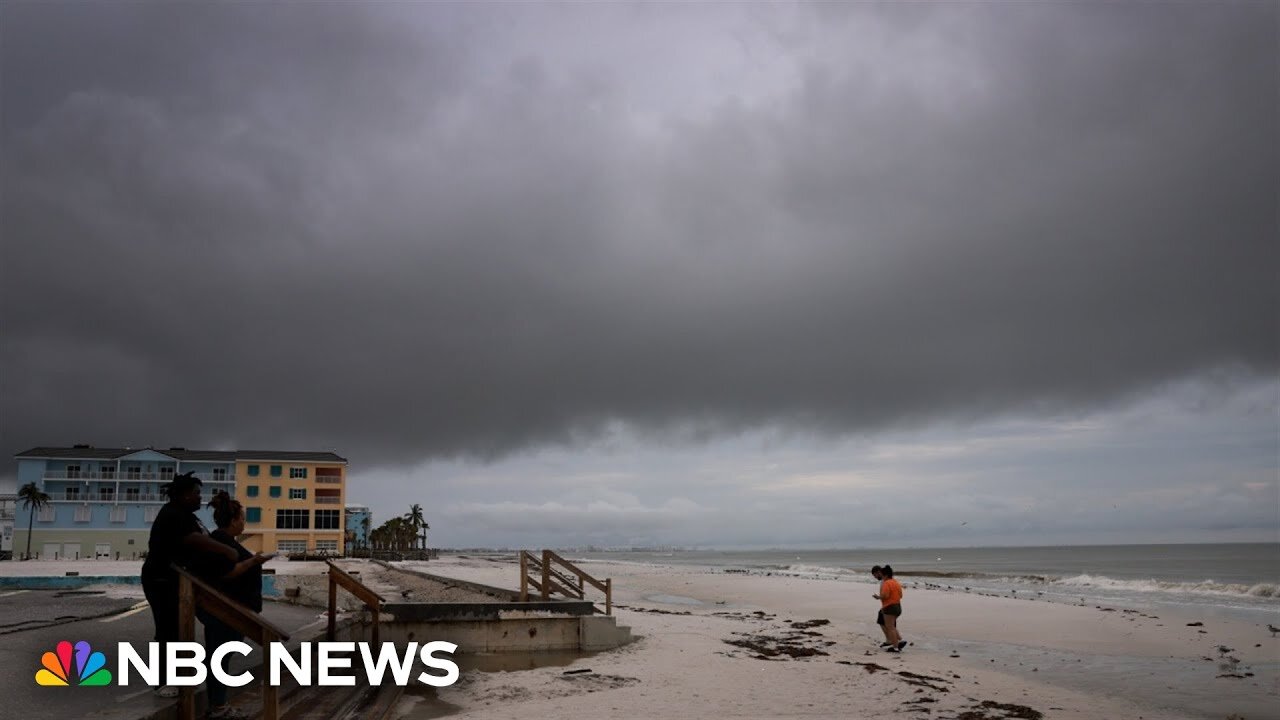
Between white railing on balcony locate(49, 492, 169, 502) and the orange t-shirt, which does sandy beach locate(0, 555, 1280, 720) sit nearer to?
the orange t-shirt

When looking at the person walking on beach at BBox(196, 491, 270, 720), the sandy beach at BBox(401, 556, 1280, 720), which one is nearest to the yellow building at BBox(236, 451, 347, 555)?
the sandy beach at BBox(401, 556, 1280, 720)

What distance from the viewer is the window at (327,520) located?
79125mm

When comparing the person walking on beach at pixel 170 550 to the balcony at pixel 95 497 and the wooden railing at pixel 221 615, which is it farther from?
the balcony at pixel 95 497

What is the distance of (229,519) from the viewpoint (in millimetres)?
7215

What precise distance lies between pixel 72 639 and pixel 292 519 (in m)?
73.6

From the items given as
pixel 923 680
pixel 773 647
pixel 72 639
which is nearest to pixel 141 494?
pixel 773 647

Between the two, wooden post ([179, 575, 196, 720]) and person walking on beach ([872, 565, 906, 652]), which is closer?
wooden post ([179, 575, 196, 720])

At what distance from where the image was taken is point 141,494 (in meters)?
76.9

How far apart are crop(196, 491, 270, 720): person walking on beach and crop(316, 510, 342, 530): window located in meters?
77.1

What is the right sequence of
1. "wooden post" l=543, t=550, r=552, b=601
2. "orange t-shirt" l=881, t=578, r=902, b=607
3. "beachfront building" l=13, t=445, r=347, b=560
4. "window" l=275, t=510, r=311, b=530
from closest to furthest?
"orange t-shirt" l=881, t=578, r=902, b=607 → "wooden post" l=543, t=550, r=552, b=601 → "beachfront building" l=13, t=445, r=347, b=560 → "window" l=275, t=510, r=311, b=530

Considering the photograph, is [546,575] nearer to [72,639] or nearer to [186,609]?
[72,639]

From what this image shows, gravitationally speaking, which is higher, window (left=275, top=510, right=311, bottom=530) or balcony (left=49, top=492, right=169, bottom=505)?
balcony (left=49, top=492, right=169, bottom=505)

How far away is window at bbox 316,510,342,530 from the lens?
79125 mm

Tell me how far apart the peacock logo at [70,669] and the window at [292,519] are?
74683 millimetres
